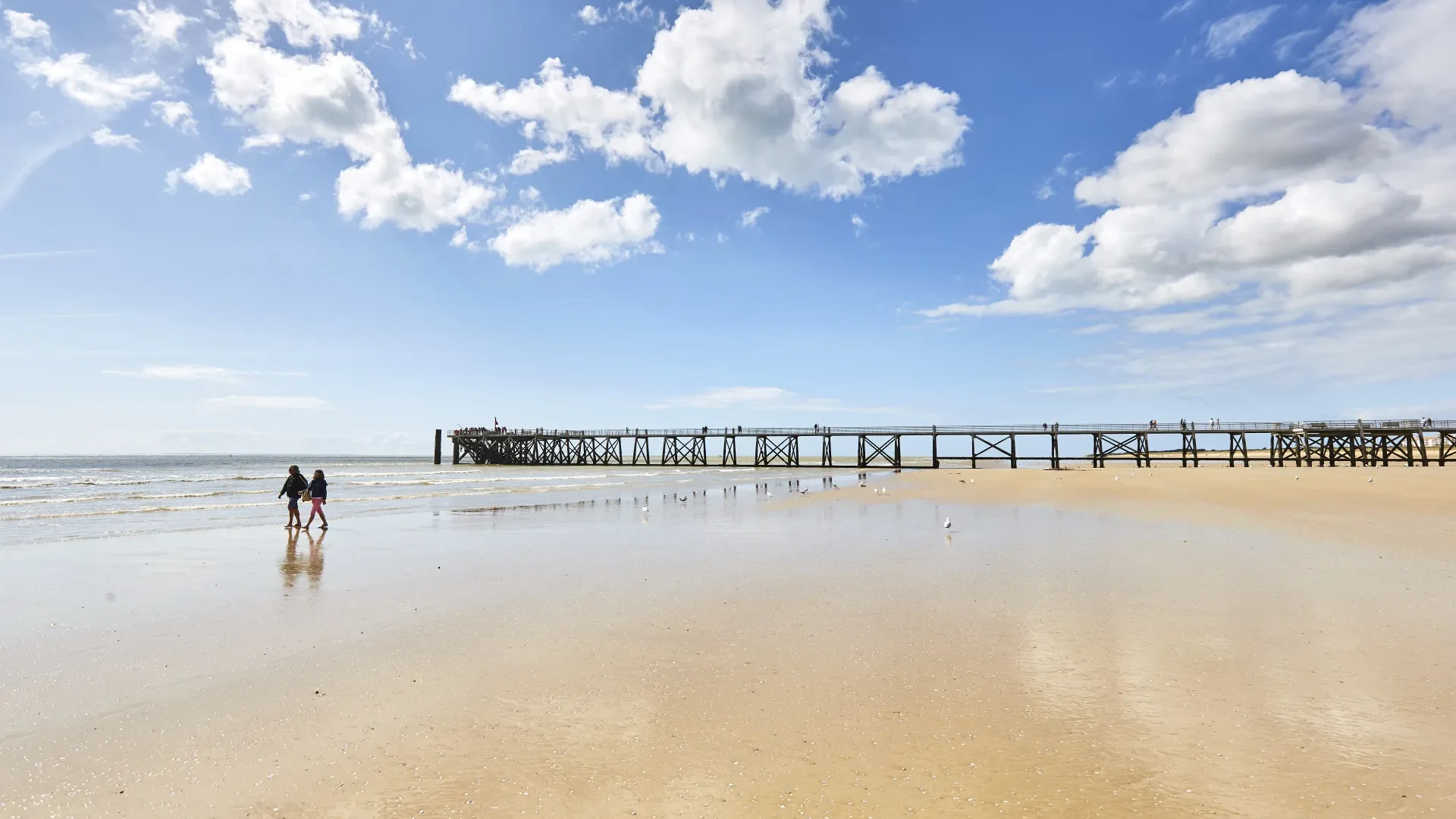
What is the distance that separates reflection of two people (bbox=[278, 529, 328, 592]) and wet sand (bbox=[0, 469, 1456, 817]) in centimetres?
16

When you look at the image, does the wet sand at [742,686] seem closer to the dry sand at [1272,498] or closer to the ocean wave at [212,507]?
the dry sand at [1272,498]

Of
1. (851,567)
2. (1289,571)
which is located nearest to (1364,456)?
(1289,571)

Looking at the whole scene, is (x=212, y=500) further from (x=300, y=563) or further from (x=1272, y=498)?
(x=1272, y=498)

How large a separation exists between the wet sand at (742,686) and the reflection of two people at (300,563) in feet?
0.54

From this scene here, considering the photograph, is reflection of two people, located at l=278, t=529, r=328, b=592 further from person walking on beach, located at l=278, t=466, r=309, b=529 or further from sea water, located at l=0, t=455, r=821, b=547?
sea water, located at l=0, t=455, r=821, b=547

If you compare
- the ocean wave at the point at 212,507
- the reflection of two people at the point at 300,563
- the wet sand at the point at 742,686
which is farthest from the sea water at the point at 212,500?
the wet sand at the point at 742,686

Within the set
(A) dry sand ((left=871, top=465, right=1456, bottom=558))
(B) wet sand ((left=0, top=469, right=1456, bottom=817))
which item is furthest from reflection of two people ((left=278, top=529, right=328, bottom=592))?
(A) dry sand ((left=871, top=465, right=1456, bottom=558))

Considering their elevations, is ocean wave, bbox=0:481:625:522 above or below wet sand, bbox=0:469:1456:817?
below

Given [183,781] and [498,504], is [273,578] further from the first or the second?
[498,504]

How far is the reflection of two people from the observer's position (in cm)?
1023

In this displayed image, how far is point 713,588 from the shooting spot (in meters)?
9.28

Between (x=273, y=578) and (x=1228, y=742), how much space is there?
12.2 meters

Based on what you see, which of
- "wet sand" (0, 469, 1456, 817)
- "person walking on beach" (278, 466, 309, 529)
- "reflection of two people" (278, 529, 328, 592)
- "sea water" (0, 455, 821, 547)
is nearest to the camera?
"wet sand" (0, 469, 1456, 817)

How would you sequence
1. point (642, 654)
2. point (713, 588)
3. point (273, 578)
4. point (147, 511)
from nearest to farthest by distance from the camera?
point (642, 654)
point (713, 588)
point (273, 578)
point (147, 511)
